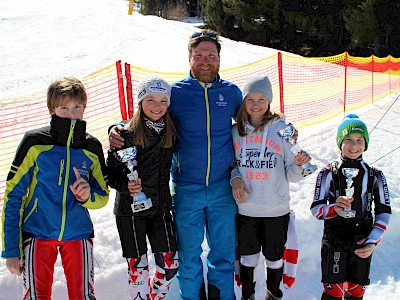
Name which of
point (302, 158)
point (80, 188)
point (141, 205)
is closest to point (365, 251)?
point (302, 158)

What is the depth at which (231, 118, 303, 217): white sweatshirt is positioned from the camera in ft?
10.3

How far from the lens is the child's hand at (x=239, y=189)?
3027 mm

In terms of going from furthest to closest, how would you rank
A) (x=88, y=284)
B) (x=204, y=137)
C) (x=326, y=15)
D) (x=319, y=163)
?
(x=326, y=15) → (x=319, y=163) → (x=204, y=137) → (x=88, y=284)

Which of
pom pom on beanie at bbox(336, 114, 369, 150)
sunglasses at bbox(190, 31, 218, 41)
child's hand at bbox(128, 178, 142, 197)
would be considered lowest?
child's hand at bbox(128, 178, 142, 197)

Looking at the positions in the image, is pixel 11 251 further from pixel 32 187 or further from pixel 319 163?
pixel 319 163

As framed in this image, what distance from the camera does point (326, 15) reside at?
1014 inches

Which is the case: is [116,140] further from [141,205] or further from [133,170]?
[141,205]

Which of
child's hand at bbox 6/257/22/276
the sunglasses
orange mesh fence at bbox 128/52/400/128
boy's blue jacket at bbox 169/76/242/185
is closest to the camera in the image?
child's hand at bbox 6/257/22/276

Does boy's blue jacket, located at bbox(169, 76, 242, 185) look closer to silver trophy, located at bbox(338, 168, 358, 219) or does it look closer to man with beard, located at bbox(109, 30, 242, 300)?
man with beard, located at bbox(109, 30, 242, 300)

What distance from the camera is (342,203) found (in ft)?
9.71

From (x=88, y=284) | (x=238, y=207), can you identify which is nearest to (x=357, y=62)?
(x=238, y=207)

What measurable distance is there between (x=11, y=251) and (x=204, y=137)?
4.85 feet

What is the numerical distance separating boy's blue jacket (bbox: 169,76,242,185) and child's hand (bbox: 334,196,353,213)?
0.81 metres

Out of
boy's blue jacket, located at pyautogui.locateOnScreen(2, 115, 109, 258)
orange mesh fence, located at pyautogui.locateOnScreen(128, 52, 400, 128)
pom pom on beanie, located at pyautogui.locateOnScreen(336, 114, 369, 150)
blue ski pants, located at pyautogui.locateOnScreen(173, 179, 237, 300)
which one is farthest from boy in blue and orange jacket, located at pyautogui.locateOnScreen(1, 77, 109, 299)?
orange mesh fence, located at pyautogui.locateOnScreen(128, 52, 400, 128)
